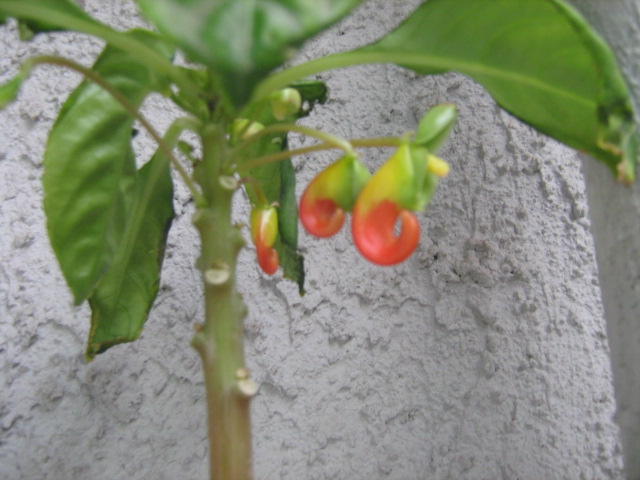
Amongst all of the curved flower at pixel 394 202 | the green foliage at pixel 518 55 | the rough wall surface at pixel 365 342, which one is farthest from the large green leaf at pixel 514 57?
the rough wall surface at pixel 365 342

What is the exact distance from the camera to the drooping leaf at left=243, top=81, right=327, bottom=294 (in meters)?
0.52

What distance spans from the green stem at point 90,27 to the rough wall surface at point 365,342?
13.0 inches

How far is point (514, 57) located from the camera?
1.32 feet

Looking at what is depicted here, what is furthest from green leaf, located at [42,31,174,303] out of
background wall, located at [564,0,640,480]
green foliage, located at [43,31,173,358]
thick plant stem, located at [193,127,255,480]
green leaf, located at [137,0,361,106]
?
background wall, located at [564,0,640,480]

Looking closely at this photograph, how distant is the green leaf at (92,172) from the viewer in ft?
1.46

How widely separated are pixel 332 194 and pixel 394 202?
0.06 metres

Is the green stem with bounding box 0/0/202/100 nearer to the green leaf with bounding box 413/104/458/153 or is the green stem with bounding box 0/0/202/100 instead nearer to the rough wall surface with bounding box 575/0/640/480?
the green leaf with bounding box 413/104/458/153

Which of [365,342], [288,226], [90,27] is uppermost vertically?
[90,27]

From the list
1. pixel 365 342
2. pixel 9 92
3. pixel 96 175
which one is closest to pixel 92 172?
pixel 96 175

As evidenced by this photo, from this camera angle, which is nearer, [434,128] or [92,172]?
[434,128]

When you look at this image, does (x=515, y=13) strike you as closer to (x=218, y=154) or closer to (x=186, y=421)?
(x=218, y=154)

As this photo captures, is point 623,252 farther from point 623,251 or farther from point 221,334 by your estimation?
point 221,334

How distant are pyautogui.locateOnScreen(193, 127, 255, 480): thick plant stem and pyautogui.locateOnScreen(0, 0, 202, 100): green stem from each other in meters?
0.05

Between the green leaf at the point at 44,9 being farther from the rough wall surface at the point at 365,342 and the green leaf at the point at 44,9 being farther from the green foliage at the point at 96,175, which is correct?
the rough wall surface at the point at 365,342
